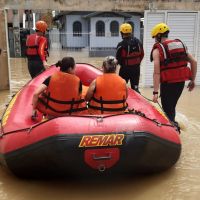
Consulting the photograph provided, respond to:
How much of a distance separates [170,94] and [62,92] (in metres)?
1.53

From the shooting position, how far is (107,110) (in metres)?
3.59

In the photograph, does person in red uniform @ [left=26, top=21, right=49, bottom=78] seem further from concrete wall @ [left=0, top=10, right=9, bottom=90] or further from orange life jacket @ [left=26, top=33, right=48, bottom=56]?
concrete wall @ [left=0, top=10, right=9, bottom=90]

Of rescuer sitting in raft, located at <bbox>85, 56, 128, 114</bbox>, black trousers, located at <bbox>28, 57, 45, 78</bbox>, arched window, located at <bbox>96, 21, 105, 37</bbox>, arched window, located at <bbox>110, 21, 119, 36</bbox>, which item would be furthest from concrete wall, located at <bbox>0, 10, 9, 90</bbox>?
arched window, located at <bbox>110, 21, 119, 36</bbox>

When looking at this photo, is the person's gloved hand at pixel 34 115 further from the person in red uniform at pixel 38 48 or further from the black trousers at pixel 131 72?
the black trousers at pixel 131 72

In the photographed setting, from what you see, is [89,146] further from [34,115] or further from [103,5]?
[103,5]

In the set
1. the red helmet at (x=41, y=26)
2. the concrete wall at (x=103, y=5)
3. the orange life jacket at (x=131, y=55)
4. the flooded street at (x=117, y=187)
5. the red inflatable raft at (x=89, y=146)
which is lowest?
the flooded street at (x=117, y=187)

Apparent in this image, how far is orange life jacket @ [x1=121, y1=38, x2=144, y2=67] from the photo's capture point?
580cm

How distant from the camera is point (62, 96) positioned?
3549 millimetres

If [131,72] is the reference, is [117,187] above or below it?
below

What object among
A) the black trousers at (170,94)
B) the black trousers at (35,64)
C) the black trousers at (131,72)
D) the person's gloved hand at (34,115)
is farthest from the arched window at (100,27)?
the person's gloved hand at (34,115)

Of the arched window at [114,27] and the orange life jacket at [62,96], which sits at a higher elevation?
the arched window at [114,27]

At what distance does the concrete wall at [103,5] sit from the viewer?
7.82 meters

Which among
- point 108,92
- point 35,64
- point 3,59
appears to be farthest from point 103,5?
point 108,92

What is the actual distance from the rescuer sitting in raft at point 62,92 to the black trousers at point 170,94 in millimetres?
1257
